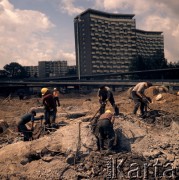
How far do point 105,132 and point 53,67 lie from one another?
99345 millimetres

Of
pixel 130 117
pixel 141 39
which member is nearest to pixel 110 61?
pixel 141 39

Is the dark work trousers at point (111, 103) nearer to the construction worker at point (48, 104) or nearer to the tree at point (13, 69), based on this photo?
the construction worker at point (48, 104)

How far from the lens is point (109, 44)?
7531cm

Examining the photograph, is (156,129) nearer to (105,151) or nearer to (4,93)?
(105,151)

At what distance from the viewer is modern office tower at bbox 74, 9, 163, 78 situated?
229 feet

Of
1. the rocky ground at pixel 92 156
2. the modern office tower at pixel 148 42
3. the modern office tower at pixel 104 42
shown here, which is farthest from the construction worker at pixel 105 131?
the modern office tower at pixel 148 42

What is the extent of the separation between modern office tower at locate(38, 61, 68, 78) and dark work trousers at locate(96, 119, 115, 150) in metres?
90.7

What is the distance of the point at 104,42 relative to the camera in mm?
73875

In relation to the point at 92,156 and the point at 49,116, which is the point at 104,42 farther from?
the point at 92,156

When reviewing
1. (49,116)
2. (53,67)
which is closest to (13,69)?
(53,67)

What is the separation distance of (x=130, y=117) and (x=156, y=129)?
3.61 feet

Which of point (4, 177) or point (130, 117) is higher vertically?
point (130, 117)

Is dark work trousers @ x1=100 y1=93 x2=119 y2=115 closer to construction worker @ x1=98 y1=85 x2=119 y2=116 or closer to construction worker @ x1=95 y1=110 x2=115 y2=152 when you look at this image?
construction worker @ x1=98 y1=85 x2=119 y2=116

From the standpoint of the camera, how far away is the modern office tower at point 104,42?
69938 mm
